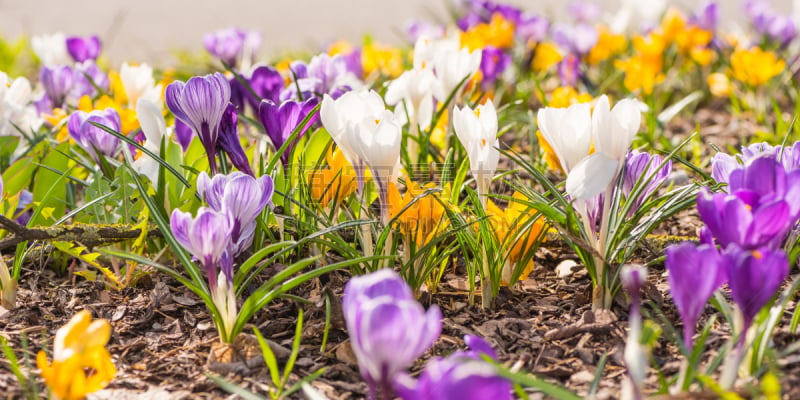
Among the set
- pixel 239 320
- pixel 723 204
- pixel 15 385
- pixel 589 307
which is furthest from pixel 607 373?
pixel 15 385

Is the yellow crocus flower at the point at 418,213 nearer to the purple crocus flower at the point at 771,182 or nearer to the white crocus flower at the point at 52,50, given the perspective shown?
the purple crocus flower at the point at 771,182

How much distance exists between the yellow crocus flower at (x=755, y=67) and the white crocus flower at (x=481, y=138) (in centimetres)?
199

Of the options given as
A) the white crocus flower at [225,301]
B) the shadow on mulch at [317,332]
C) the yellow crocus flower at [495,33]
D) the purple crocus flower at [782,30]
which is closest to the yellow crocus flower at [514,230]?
the shadow on mulch at [317,332]

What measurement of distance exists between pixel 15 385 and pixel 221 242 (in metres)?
0.48

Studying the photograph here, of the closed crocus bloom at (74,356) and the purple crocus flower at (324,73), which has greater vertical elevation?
the purple crocus flower at (324,73)

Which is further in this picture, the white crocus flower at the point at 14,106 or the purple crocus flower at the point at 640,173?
the white crocus flower at the point at 14,106

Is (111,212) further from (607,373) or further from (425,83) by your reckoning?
(607,373)

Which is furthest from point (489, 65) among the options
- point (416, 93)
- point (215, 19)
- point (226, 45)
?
point (215, 19)

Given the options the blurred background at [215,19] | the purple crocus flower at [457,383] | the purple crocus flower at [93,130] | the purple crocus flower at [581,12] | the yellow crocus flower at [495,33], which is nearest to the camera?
the purple crocus flower at [457,383]

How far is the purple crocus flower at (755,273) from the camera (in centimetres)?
123

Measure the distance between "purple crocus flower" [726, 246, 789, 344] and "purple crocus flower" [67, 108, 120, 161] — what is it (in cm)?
152

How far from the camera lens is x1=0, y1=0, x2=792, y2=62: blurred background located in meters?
6.18

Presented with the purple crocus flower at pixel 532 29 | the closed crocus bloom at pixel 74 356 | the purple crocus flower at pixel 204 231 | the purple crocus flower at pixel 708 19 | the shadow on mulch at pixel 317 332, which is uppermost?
the purple crocus flower at pixel 708 19

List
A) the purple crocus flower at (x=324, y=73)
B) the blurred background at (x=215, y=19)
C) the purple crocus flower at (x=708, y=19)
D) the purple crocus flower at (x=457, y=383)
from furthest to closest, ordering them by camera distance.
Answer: the blurred background at (x=215, y=19), the purple crocus flower at (x=708, y=19), the purple crocus flower at (x=324, y=73), the purple crocus flower at (x=457, y=383)
